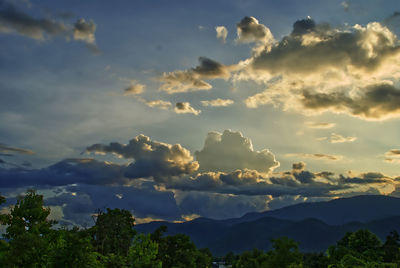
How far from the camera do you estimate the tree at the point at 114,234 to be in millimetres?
98875

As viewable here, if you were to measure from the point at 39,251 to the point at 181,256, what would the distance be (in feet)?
157

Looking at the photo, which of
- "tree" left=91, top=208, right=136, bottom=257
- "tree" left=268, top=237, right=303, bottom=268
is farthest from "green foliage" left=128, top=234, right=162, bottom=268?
"tree" left=91, top=208, right=136, bottom=257

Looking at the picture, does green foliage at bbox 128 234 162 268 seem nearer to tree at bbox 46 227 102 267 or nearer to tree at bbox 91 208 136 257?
tree at bbox 46 227 102 267

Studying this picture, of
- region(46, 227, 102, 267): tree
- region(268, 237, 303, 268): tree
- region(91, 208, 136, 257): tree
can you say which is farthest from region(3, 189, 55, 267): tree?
region(91, 208, 136, 257): tree

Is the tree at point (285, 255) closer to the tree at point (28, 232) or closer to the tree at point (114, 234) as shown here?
the tree at point (28, 232)

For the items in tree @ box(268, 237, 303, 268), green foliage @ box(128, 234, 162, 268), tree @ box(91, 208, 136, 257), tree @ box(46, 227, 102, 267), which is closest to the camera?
tree @ box(46, 227, 102, 267)

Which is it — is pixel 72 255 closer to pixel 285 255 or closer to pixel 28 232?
pixel 28 232

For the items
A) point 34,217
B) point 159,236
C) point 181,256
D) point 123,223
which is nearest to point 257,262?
point 181,256

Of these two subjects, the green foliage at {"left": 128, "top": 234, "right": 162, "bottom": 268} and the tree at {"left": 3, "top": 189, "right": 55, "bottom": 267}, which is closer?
the tree at {"left": 3, "top": 189, "right": 55, "bottom": 267}

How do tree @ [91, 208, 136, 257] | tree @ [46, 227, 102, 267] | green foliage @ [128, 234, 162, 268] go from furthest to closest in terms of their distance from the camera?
tree @ [91, 208, 136, 257] → green foliage @ [128, 234, 162, 268] → tree @ [46, 227, 102, 267]

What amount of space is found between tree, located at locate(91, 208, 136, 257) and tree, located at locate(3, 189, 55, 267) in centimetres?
5362

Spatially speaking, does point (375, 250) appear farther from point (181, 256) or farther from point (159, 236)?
point (159, 236)

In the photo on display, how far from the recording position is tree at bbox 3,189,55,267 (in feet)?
121

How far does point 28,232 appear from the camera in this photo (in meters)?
41.2
